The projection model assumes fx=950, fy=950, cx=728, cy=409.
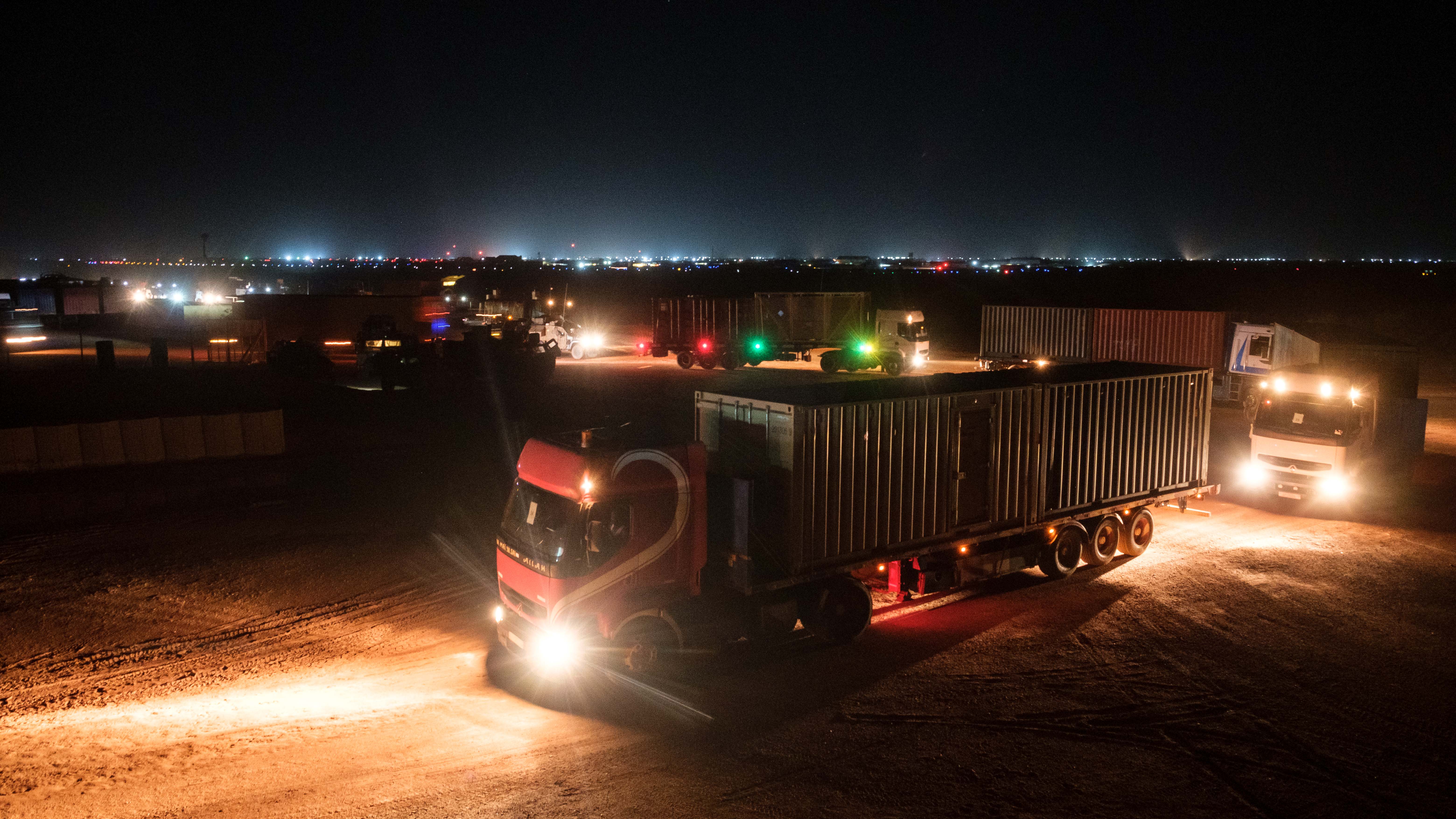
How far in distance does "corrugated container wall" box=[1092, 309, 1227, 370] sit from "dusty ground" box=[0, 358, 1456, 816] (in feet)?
56.7

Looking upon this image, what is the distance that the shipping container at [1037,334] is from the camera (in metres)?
34.4

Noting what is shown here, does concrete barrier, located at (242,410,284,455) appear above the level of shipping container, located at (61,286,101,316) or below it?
below

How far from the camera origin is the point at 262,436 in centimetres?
1883

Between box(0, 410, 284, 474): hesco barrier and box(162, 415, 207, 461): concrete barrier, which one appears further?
box(162, 415, 207, 461): concrete barrier

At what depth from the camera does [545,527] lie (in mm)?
8984

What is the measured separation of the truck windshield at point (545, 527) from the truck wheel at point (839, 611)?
280 centimetres

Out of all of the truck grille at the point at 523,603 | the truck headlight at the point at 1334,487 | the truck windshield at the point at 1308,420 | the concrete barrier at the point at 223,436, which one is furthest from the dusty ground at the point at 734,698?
the concrete barrier at the point at 223,436

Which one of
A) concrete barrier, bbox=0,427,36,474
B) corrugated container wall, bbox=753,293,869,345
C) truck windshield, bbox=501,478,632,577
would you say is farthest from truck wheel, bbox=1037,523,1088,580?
corrugated container wall, bbox=753,293,869,345

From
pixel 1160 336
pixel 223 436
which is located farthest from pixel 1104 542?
pixel 1160 336

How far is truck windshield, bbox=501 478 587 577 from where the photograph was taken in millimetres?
8734

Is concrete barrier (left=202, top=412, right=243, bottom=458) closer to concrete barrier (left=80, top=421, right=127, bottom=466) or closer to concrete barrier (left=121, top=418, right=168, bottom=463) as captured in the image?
concrete barrier (left=121, top=418, right=168, bottom=463)

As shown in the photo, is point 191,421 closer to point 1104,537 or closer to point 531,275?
point 1104,537

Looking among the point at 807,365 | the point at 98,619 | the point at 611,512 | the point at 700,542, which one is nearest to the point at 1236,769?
the point at 700,542

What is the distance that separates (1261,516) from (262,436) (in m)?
18.6
